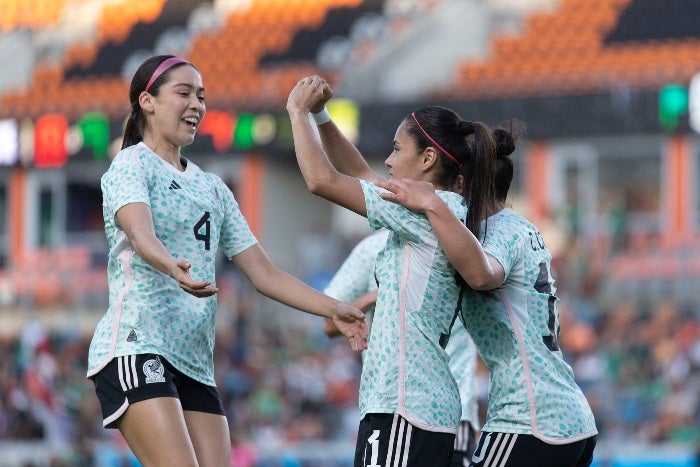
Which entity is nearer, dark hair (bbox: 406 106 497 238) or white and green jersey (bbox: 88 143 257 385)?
dark hair (bbox: 406 106 497 238)

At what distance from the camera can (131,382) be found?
454 cm

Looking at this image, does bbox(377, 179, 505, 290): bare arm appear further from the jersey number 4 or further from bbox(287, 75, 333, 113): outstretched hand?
the jersey number 4

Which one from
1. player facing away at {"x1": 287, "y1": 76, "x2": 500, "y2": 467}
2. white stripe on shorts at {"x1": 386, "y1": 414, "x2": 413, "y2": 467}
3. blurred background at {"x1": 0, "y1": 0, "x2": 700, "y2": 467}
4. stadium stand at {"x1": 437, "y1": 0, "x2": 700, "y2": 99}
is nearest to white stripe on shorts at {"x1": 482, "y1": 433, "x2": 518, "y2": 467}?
player facing away at {"x1": 287, "y1": 76, "x2": 500, "y2": 467}

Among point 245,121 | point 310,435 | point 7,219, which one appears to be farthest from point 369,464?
point 7,219

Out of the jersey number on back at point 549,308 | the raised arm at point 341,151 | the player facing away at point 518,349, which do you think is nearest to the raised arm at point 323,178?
the player facing away at point 518,349

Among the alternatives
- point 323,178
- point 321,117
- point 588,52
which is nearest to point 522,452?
point 323,178

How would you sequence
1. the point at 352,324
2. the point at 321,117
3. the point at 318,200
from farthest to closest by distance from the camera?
1. the point at 318,200
2. the point at 321,117
3. the point at 352,324

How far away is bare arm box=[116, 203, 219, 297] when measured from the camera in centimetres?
422

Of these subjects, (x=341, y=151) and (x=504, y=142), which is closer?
(x=504, y=142)

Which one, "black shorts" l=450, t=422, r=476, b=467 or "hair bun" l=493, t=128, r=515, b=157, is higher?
"hair bun" l=493, t=128, r=515, b=157

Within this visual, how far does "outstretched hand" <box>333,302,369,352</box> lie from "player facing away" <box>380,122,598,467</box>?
35 cm

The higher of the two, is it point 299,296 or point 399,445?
point 299,296

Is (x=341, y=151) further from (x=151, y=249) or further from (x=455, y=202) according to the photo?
(x=151, y=249)

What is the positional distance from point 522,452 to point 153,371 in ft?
4.12
